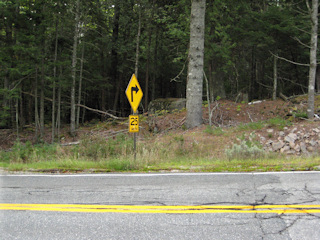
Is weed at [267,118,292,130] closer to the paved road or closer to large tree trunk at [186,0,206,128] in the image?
large tree trunk at [186,0,206,128]

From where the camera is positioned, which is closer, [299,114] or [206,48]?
[299,114]

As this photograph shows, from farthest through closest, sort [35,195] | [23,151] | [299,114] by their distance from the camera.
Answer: [299,114]
[23,151]
[35,195]

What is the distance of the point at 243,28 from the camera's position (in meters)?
20.5

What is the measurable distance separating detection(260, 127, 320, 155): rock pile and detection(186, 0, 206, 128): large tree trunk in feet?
12.4

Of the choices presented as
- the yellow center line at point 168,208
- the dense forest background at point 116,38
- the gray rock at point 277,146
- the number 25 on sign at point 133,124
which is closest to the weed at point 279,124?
the gray rock at point 277,146

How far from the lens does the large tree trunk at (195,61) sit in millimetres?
13906

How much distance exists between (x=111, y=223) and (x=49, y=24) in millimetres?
17944

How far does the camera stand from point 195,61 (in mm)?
14031

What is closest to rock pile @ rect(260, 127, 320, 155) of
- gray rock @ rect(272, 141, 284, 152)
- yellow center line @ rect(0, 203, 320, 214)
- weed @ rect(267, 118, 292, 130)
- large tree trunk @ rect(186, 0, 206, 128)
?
gray rock @ rect(272, 141, 284, 152)

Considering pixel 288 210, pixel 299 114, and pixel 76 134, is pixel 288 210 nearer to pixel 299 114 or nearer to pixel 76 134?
pixel 299 114

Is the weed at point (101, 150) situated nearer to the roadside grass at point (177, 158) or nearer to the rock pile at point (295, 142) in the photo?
the roadside grass at point (177, 158)

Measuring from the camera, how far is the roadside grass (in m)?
8.24

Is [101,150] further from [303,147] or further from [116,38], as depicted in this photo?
[116,38]

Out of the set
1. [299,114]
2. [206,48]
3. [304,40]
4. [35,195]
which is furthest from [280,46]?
[35,195]
